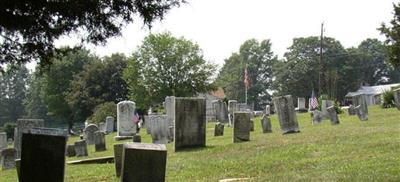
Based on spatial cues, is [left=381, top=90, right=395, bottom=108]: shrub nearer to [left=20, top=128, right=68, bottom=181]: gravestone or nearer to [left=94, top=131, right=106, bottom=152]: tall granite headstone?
[left=94, top=131, right=106, bottom=152]: tall granite headstone

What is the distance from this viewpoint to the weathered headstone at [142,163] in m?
7.86

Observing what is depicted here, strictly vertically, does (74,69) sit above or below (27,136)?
above

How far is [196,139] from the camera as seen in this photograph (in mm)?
17562

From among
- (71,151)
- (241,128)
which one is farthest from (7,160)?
(241,128)

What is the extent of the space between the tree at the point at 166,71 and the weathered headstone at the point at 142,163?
57.1 meters

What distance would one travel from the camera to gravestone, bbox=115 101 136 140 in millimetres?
33062

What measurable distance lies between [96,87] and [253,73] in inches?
1798

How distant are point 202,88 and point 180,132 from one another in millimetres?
48798

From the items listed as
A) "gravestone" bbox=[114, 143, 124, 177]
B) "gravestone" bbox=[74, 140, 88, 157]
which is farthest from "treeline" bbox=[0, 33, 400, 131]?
"gravestone" bbox=[114, 143, 124, 177]

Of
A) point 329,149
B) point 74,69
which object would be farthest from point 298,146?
point 74,69

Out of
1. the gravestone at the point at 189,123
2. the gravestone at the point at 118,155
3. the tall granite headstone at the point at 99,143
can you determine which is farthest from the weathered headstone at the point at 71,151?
the gravestone at the point at 118,155

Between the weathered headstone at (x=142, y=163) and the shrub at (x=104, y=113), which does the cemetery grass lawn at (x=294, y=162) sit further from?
the shrub at (x=104, y=113)

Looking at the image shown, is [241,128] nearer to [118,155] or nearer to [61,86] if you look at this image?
[118,155]

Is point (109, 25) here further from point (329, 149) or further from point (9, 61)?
point (329, 149)
